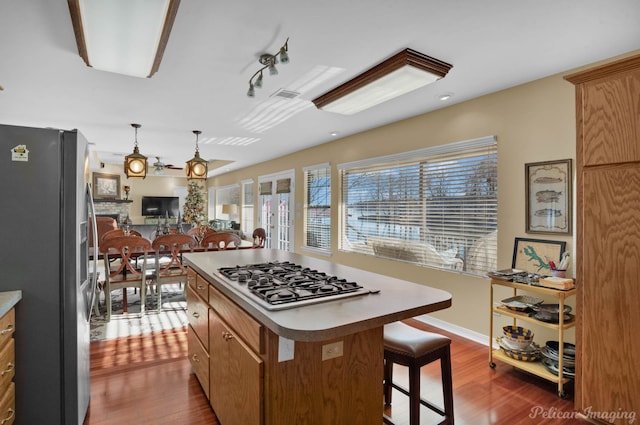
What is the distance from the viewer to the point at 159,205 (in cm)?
1102

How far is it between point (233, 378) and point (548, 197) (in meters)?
2.66

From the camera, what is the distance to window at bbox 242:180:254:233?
A: 847cm

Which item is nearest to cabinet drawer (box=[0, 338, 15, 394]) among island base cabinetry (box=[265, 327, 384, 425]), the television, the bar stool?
island base cabinetry (box=[265, 327, 384, 425])

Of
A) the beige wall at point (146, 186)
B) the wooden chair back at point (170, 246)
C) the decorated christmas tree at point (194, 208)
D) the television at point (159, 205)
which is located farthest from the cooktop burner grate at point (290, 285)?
the television at point (159, 205)

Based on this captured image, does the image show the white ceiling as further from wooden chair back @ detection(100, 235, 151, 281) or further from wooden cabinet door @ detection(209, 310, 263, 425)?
wooden cabinet door @ detection(209, 310, 263, 425)

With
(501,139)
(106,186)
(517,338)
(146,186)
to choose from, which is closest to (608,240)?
(517,338)

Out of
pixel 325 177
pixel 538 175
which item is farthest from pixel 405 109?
pixel 325 177

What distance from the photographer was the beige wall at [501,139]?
2.63 m

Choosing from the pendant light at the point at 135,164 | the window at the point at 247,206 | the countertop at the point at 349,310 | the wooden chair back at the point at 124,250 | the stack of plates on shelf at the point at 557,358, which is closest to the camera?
the countertop at the point at 349,310

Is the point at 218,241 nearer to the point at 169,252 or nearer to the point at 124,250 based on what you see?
the point at 169,252

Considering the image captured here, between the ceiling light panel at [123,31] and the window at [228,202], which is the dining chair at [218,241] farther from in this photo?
the window at [228,202]

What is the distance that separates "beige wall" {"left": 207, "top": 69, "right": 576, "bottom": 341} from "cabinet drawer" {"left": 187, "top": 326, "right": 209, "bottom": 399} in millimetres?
2452

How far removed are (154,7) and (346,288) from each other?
1.65m

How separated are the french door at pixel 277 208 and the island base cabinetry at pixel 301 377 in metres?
4.93
